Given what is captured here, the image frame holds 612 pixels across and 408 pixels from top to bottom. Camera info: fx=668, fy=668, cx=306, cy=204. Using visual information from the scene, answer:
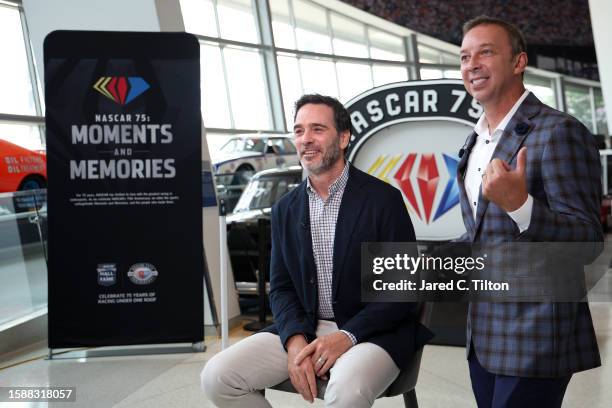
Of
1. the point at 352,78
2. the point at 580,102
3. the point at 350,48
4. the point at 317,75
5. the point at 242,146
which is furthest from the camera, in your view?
the point at 580,102

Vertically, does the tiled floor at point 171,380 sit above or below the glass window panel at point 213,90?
below

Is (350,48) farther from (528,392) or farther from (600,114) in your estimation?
(528,392)

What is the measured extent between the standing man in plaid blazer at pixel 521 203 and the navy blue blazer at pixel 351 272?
1.47 ft

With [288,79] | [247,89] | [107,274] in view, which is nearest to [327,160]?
[107,274]

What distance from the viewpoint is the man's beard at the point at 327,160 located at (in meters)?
2.09

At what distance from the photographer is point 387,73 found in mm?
18672

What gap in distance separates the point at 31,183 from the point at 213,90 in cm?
537

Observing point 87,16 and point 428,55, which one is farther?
point 428,55

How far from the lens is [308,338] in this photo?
6.54 ft

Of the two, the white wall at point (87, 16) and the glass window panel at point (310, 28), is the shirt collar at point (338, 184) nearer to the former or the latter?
the white wall at point (87, 16)

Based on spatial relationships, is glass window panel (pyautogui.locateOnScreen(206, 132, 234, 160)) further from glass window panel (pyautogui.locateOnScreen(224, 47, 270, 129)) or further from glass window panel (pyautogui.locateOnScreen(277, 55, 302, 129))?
glass window panel (pyautogui.locateOnScreen(277, 55, 302, 129))

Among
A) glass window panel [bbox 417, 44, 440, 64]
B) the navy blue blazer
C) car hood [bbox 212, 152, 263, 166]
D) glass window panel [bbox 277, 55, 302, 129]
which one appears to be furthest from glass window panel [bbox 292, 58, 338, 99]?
the navy blue blazer

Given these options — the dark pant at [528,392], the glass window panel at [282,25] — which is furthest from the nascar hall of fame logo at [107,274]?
the glass window panel at [282,25]

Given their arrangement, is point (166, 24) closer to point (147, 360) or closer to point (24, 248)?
point (24, 248)
